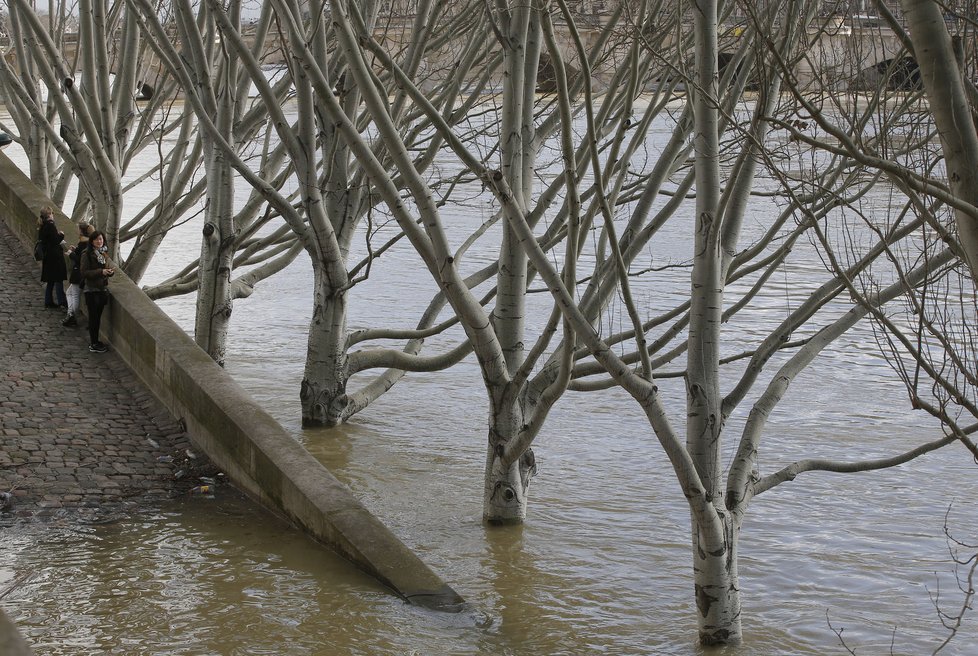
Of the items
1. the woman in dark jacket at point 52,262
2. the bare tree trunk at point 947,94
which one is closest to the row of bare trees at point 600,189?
the bare tree trunk at point 947,94

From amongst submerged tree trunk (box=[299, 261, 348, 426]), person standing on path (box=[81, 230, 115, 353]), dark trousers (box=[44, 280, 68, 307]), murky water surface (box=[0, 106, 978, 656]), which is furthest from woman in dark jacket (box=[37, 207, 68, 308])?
submerged tree trunk (box=[299, 261, 348, 426])

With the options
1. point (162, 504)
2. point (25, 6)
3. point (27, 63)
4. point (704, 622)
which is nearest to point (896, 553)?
point (704, 622)

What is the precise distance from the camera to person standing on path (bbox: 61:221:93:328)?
12383 millimetres

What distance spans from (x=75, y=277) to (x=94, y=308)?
0.60 metres

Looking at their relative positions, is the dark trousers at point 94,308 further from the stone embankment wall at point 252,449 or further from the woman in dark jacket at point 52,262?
the woman in dark jacket at point 52,262

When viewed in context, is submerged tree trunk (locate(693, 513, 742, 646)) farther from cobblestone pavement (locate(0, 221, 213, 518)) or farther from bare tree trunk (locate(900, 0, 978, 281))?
cobblestone pavement (locate(0, 221, 213, 518))

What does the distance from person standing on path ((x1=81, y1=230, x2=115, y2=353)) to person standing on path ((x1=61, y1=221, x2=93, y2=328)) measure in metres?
0.15

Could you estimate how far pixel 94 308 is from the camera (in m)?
12.1

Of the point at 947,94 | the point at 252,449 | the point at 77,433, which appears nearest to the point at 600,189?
the point at 947,94

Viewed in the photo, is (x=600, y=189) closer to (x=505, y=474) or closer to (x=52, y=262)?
(x=505, y=474)

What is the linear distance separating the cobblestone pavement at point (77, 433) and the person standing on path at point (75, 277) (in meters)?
0.16

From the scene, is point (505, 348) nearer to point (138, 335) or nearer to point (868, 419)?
point (138, 335)

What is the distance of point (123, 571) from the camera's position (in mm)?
7426

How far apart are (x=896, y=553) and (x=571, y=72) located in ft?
16.7
